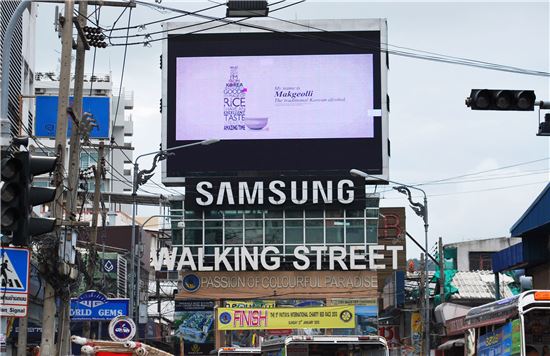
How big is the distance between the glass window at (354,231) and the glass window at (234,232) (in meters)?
6.54

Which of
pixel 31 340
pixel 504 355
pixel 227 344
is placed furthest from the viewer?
pixel 227 344

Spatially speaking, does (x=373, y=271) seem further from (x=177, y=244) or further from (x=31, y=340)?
(x=31, y=340)

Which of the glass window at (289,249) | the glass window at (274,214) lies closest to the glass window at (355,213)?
the glass window at (289,249)

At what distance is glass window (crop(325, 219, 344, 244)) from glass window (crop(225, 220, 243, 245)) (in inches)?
209

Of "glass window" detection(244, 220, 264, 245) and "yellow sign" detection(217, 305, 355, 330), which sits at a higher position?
"glass window" detection(244, 220, 264, 245)

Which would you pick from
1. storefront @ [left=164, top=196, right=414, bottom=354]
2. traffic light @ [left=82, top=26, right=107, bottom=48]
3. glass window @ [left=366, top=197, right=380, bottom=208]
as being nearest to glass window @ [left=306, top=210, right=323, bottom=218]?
storefront @ [left=164, top=196, right=414, bottom=354]

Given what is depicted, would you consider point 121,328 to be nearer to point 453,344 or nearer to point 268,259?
point 453,344

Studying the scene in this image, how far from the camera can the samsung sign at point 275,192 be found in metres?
66.4

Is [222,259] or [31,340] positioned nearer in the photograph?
[31,340]

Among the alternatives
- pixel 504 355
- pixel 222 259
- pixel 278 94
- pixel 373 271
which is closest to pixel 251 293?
pixel 222 259

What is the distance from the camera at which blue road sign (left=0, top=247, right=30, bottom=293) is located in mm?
14547

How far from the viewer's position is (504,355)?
16.2 m

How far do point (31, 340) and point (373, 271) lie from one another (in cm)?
2165

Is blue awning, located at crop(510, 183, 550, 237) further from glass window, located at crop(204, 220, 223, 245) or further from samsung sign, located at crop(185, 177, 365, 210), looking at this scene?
glass window, located at crop(204, 220, 223, 245)
